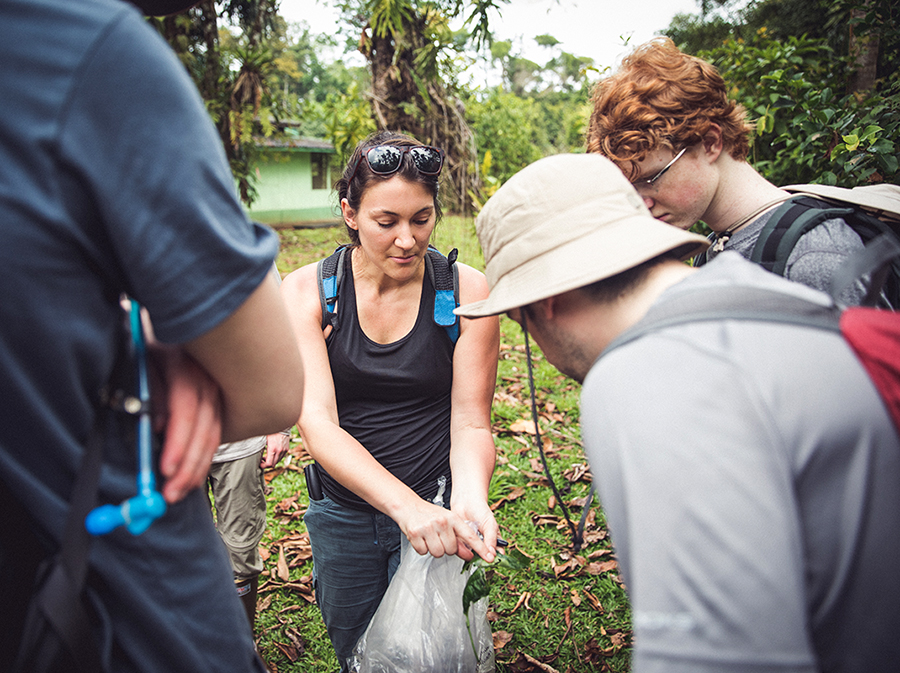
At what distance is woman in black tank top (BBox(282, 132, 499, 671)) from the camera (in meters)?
2.31

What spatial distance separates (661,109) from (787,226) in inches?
24.3

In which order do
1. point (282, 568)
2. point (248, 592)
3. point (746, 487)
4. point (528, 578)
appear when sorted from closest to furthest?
point (746, 487)
point (248, 592)
point (528, 578)
point (282, 568)

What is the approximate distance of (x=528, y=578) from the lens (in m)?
3.76

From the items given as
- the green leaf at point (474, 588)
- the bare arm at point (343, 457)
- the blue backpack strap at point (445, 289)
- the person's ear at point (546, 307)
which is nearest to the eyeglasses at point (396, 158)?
the blue backpack strap at point (445, 289)

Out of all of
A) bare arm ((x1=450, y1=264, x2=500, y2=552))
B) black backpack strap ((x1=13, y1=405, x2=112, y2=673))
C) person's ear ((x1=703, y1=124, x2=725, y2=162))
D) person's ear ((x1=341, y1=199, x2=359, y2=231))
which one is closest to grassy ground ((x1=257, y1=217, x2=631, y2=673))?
person's ear ((x1=341, y1=199, x2=359, y2=231))

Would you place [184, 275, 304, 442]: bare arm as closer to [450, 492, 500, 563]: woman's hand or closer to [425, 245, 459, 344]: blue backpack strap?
[450, 492, 500, 563]: woman's hand

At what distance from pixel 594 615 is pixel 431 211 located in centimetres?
260

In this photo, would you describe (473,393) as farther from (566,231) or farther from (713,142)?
(713,142)

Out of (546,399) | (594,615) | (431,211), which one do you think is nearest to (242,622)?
(431,211)

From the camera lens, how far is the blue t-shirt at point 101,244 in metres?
0.75

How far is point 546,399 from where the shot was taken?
6.21 meters

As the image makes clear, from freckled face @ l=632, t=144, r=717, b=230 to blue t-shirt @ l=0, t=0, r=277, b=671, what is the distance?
5.45 feet

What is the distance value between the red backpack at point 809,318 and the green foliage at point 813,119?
2.29 meters

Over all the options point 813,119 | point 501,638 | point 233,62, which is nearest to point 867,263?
point 813,119
